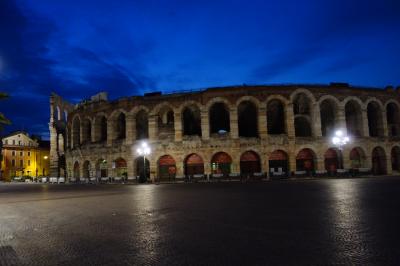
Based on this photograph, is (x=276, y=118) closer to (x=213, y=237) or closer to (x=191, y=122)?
(x=191, y=122)

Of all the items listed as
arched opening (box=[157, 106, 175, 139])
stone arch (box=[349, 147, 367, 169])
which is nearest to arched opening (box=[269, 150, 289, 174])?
stone arch (box=[349, 147, 367, 169])

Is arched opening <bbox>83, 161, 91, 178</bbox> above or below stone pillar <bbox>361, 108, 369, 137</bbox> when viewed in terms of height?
below

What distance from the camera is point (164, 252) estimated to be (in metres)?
5.81

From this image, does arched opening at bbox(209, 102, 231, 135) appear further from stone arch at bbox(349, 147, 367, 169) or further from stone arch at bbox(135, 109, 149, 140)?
stone arch at bbox(349, 147, 367, 169)

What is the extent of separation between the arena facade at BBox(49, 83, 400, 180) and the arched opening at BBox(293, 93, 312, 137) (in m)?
0.12

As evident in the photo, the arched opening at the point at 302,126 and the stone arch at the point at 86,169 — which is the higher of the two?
the arched opening at the point at 302,126

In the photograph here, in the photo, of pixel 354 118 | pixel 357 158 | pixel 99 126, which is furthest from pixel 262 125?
pixel 99 126

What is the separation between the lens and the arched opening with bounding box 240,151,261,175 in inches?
1356

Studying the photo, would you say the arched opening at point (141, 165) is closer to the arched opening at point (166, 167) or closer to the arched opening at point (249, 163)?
the arched opening at point (166, 167)

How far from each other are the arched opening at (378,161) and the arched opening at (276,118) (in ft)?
38.7

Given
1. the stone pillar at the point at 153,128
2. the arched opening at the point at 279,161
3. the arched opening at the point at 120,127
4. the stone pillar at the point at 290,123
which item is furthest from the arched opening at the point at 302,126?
the arched opening at the point at 120,127

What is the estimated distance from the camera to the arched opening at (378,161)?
3706 cm

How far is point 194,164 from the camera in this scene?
35.2m

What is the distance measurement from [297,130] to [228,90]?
1228 centimetres
